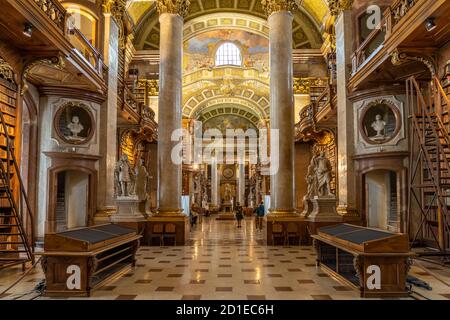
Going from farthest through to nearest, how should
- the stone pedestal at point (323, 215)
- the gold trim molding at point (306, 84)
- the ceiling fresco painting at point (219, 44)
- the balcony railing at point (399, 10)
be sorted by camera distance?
the ceiling fresco painting at point (219, 44), the gold trim molding at point (306, 84), the stone pedestal at point (323, 215), the balcony railing at point (399, 10)

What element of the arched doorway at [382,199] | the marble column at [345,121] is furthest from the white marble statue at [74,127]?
the arched doorway at [382,199]

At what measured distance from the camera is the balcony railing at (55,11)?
26.0ft

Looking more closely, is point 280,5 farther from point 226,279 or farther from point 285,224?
point 226,279

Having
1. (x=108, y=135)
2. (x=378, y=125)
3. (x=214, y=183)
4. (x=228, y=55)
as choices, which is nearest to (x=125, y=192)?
(x=108, y=135)

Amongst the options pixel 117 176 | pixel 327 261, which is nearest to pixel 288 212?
pixel 327 261

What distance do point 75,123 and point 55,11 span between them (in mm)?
4539

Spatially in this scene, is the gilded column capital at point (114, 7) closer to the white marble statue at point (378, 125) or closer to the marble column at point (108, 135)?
the marble column at point (108, 135)

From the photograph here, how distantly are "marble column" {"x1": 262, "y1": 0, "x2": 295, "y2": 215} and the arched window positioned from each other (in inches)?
595

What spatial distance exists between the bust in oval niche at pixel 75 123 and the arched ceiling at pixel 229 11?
8875 mm

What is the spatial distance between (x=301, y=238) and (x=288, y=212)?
82 centimetres

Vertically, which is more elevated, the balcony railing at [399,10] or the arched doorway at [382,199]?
the balcony railing at [399,10]

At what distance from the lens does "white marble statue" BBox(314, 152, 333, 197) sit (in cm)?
1043

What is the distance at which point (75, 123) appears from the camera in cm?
1262

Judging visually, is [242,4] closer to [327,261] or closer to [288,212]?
[288,212]
